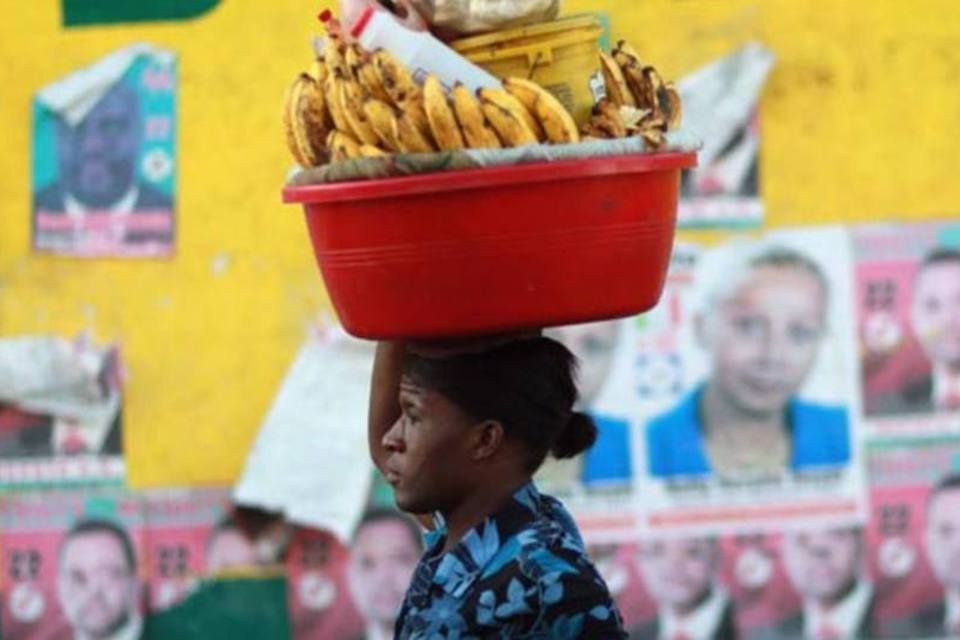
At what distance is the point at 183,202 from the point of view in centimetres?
666

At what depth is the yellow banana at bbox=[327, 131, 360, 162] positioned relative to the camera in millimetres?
3277

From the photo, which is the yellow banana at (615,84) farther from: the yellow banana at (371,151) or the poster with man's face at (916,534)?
the poster with man's face at (916,534)

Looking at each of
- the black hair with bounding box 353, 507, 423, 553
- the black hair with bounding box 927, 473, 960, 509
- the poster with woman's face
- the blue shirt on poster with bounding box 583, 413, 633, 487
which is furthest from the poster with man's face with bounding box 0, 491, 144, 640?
the black hair with bounding box 927, 473, 960, 509

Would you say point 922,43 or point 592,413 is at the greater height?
point 922,43

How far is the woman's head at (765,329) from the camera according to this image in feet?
21.7

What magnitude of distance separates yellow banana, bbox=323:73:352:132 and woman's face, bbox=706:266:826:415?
3.38m

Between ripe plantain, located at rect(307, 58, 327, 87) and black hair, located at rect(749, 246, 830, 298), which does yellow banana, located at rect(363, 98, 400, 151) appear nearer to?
ripe plantain, located at rect(307, 58, 327, 87)

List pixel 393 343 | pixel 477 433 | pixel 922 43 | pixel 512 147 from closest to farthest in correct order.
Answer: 1. pixel 512 147
2. pixel 477 433
3. pixel 393 343
4. pixel 922 43

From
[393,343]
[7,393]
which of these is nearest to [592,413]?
[7,393]

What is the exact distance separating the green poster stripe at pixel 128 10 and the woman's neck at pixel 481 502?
341cm

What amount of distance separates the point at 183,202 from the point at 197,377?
1.47ft

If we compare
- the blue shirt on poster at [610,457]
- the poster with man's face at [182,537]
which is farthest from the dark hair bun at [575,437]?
the poster with man's face at [182,537]

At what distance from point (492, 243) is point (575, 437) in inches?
18.4

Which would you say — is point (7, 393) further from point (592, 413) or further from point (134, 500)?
point (592, 413)
